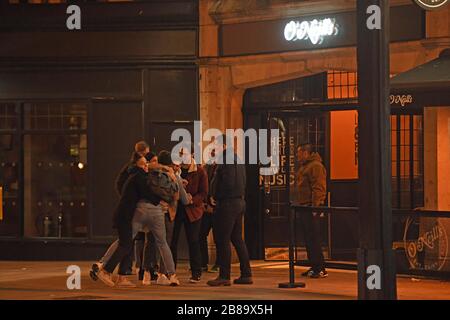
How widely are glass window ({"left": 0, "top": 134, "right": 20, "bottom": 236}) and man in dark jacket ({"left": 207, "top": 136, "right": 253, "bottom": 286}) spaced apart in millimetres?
5552

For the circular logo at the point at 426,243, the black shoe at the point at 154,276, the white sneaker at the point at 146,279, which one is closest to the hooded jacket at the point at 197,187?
the black shoe at the point at 154,276

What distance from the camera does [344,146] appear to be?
17938mm

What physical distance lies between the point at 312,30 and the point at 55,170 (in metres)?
5.15

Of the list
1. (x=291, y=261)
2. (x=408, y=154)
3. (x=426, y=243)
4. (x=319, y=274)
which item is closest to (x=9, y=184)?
(x=319, y=274)

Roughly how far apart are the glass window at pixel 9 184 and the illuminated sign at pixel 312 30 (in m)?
5.18

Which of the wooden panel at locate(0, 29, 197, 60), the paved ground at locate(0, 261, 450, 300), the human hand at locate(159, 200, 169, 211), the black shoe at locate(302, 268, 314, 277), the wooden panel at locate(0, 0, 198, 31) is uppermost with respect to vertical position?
the wooden panel at locate(0, 0, 198, 31)

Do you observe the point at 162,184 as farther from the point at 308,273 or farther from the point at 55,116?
the point at 55,116

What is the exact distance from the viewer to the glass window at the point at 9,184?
18844 mm

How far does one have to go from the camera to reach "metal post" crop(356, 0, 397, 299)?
11.3 m

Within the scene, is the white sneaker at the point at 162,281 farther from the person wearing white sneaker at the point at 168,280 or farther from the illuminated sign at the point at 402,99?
the illuminated sign at the point at 402,99

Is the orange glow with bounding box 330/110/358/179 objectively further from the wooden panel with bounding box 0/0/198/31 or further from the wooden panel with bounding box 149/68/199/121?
the wooden panel with bounding box 0/0/198/31

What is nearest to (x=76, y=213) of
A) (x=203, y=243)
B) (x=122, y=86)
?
(x=122, y=86)

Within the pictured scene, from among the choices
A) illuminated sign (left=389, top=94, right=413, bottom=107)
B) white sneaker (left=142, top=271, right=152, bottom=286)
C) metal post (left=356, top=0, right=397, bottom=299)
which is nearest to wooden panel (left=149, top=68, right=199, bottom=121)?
white sneaker (left=142, top=271, right=152, bottom=286)

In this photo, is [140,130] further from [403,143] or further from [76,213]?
[403,143]
